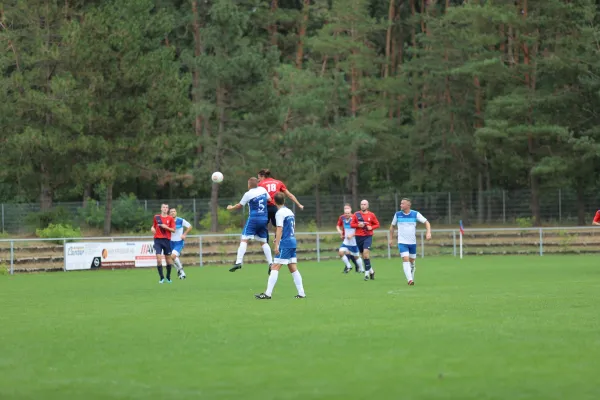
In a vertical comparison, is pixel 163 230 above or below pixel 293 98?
below

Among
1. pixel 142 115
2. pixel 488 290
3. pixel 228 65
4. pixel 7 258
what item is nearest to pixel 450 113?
pixel 228 65

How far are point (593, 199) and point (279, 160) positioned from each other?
57.5 feet

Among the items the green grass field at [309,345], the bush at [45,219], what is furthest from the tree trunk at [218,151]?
the green grass field at [309,345]

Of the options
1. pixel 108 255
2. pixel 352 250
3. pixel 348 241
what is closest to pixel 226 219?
pixel 108 255

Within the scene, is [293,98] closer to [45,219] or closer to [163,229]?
[45,219]

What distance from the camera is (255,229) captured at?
70.7 ft

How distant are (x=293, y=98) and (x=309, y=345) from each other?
143 feet

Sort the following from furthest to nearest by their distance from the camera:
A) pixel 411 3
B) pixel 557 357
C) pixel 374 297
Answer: pixel 411 3 < pixel 374 297 < pixel 557 357

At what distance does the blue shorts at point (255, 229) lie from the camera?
2147 cm

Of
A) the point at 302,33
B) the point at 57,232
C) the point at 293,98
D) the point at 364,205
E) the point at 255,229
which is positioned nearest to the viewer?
the point at 255,229

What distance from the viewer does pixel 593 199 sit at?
54.2 meters

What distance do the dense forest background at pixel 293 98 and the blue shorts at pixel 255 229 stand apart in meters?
23.2

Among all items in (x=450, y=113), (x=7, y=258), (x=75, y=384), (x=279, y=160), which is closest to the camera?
(x=75, y=384)

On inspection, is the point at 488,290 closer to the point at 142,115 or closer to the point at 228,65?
the point at 142,115
